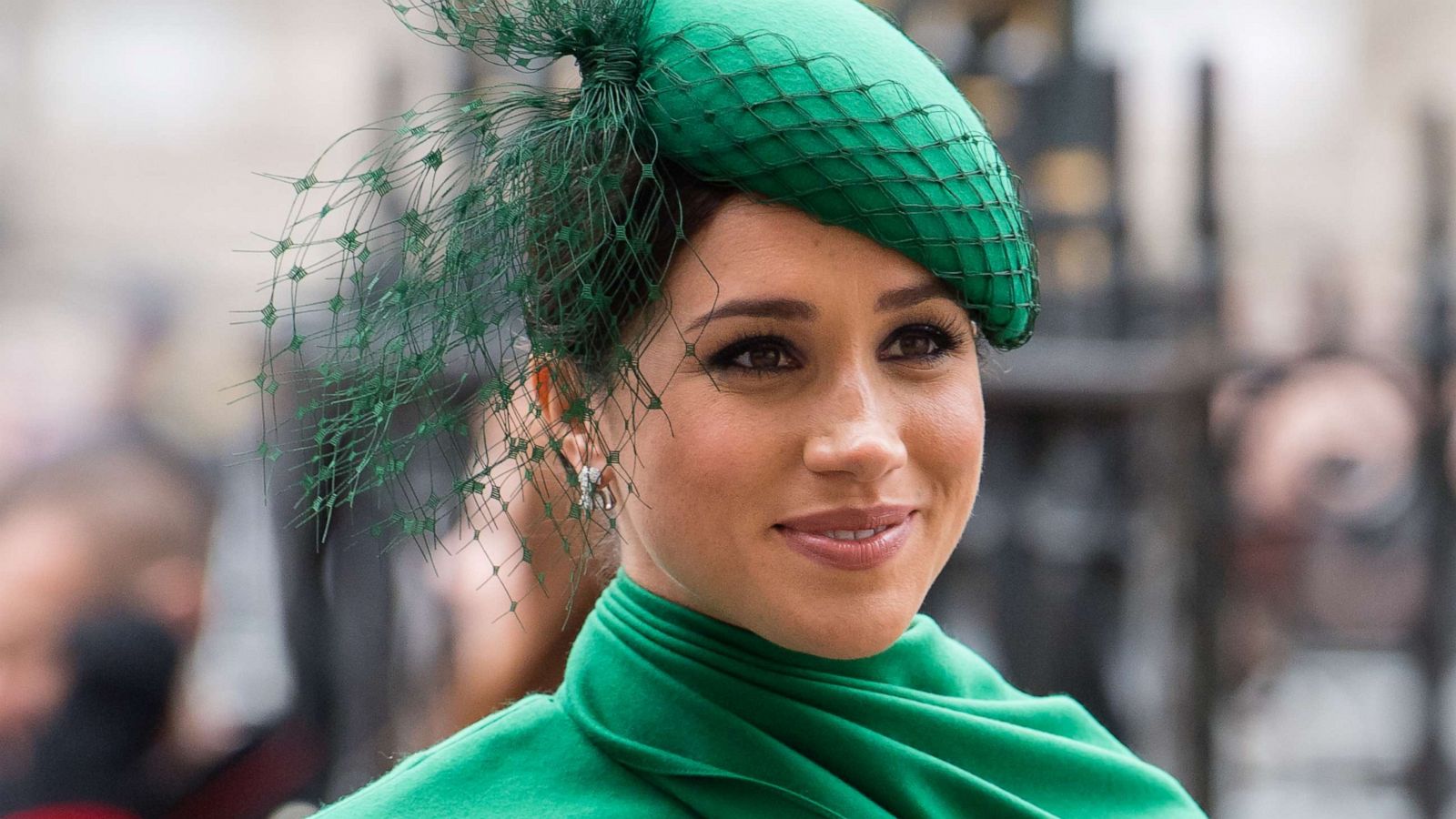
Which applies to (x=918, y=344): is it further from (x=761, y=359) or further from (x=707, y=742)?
(x=707, y=742)

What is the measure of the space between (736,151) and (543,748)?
2.70 feet

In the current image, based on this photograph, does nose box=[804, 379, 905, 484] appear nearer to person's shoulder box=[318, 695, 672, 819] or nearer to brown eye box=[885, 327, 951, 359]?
brown eye box=[885, 327, 951, 359]

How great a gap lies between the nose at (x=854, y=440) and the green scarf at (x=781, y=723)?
→ 0.98 ft

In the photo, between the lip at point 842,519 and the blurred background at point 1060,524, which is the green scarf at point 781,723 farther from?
the blurred background at point 1060,524

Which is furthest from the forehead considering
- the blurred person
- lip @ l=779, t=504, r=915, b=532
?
the blurred person

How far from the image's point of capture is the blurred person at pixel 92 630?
438cm

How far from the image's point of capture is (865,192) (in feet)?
6.66

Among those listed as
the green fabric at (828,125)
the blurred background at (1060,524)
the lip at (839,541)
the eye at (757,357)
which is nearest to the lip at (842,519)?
the lip at (839,541)

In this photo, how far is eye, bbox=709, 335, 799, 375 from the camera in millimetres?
2059

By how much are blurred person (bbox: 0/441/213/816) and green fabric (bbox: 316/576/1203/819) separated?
2.45 m

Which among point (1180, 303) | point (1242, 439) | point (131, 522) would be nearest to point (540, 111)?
point (131, 522)

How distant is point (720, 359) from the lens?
2061mm

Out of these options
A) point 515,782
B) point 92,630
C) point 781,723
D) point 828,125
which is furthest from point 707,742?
point 92,630

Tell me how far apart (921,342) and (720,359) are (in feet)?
0.91
